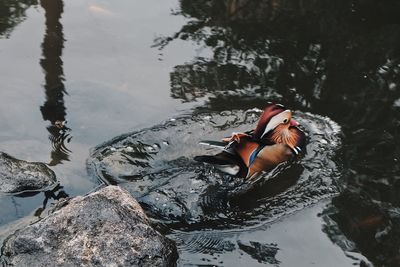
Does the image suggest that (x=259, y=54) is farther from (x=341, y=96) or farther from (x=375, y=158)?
(x=375, y=158)

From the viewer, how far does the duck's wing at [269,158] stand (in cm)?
527

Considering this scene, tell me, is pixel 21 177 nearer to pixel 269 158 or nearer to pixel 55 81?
Result: pixel 55 81

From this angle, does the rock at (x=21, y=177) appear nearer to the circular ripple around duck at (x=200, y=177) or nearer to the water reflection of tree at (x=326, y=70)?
the circular ripple around duck at (x=200, y=177)

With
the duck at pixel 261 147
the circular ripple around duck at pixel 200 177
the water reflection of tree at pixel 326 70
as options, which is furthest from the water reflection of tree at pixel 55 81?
the duck at pixel 261 147

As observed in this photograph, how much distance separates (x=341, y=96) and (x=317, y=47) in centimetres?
113

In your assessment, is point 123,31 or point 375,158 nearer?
point 375,158

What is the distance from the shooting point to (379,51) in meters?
7.60

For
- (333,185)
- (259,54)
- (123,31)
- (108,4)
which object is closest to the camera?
(333,185)

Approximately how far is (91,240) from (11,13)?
16.3ft

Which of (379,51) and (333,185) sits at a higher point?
(379,51)

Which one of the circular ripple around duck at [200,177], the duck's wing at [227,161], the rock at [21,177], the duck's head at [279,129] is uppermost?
the duck's head at [279,129]

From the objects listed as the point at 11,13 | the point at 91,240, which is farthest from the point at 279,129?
the point at 11,13

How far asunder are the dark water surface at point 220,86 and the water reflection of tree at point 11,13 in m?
0.02

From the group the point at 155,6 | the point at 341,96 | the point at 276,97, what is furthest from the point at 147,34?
the point at 341,96
